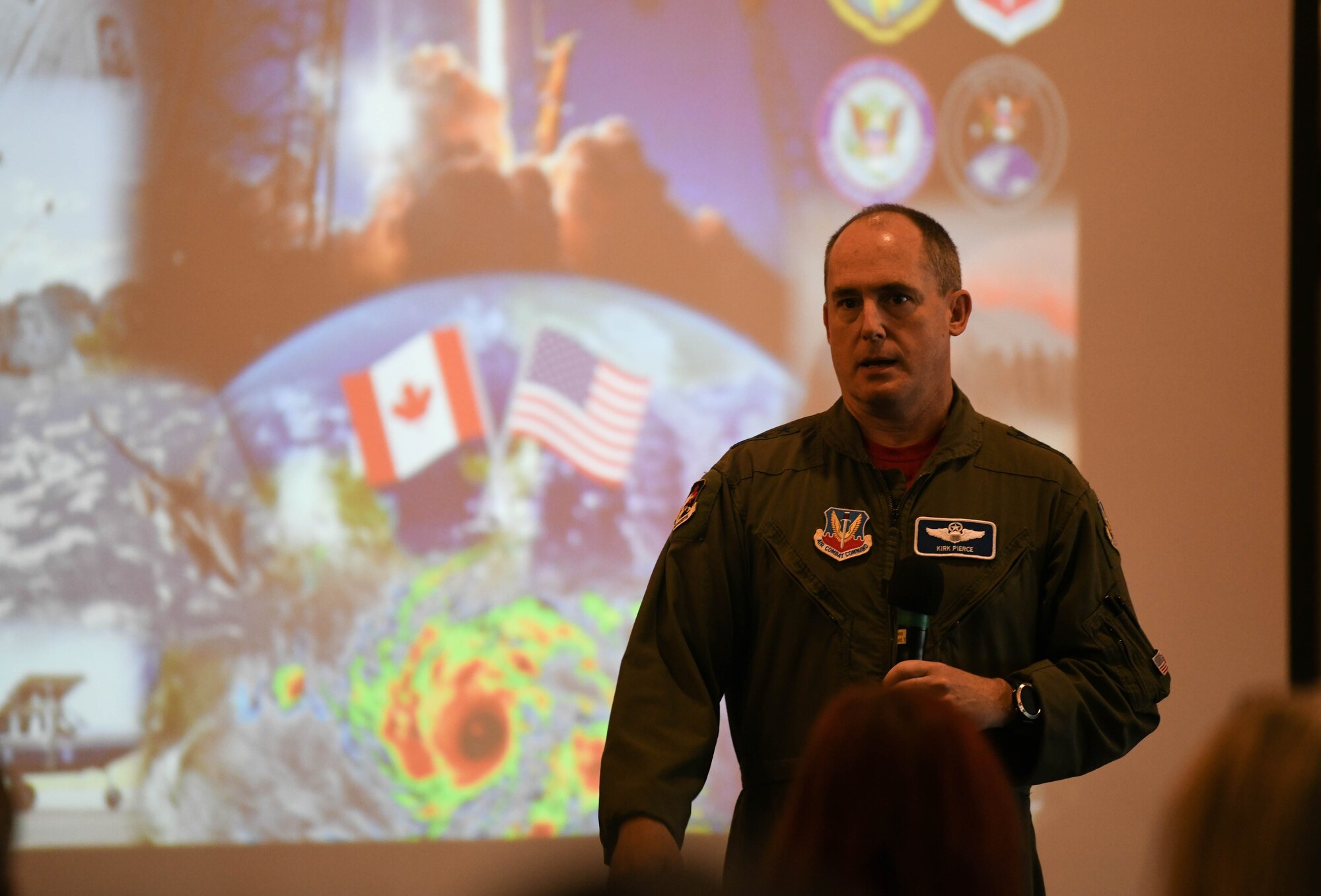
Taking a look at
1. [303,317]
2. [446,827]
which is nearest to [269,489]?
[303,317]

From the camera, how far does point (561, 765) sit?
11.6 ft

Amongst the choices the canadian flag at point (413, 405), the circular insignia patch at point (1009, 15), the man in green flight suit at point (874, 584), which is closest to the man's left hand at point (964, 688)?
the man in green flight suit at point (874, 584)

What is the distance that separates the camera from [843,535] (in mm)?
2211

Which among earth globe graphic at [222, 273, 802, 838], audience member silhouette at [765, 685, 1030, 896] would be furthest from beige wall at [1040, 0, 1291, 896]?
audience member silhouette at [765, 685, 1030, 896]

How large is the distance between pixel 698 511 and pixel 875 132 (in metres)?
1.99

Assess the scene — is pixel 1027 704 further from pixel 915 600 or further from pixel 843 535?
pixel 843 535

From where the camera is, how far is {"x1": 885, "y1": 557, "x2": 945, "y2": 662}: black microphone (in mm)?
1988

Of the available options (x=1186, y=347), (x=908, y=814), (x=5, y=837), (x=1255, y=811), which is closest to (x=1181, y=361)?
(x=1186, y=347)

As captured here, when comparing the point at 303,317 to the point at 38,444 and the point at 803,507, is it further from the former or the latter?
the point at 803,507

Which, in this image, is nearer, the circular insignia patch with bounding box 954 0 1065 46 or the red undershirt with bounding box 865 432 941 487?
the red undershirt with bounding box 865 432 941 487

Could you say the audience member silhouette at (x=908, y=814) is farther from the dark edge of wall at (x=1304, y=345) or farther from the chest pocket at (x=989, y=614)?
the dark edge of wall at (x=1304, y=345)

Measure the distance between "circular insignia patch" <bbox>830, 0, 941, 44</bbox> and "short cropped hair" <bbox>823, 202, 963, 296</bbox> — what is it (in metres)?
1.74

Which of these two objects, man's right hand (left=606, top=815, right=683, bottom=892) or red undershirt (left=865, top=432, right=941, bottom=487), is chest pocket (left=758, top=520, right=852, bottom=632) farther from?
man's right hand (left=606, top=815, right=683, bottom=892)

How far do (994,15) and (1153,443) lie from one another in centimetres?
137
